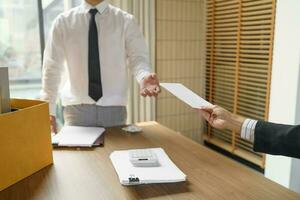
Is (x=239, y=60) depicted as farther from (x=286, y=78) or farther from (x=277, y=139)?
(x=277, y=139)

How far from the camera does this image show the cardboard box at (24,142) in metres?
0.96

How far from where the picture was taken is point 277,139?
3.12ft

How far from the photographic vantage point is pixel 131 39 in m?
1.80

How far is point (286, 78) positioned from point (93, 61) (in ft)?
4.89

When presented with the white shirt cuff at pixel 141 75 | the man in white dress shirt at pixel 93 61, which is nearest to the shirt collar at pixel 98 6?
the man in white dress shirt at pixel 93 61

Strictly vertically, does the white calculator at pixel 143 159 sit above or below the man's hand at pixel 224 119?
below

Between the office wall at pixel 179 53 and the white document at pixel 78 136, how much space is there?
1795 millimetres

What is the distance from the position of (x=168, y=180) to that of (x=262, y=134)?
1.13ft

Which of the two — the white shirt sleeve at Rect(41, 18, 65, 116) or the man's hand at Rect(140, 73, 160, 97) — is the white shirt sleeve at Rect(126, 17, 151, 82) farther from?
the white shirt sleeve at Rect(41, 18, 65, 116)

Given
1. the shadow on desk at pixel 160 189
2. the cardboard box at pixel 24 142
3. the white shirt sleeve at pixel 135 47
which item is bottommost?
the shadow on desk at pixel 160 189

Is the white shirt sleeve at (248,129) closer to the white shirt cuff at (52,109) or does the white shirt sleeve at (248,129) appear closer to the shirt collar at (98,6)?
the white shirt cuff at (52,109)

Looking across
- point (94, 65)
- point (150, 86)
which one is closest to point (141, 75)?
point (150, 86)

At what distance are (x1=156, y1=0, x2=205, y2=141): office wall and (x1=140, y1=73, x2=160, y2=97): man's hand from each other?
5.70ft

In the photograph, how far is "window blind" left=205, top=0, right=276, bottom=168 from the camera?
9.06 ft
